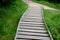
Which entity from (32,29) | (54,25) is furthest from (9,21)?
(54,25)

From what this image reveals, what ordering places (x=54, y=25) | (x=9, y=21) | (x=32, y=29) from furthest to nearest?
(x=9, y=21), (x=54, y=25), (x=32, y=29)

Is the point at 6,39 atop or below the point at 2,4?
below

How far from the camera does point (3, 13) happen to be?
14633 millimetres

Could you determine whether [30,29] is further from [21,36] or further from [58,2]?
[58,2]

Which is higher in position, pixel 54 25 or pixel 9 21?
pixel 9 21

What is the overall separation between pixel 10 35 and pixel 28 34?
1185 millimetres

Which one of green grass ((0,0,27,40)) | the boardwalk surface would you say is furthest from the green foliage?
the boardwalk surface

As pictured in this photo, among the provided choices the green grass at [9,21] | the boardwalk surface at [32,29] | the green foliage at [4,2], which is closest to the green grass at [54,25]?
the boardwalk surface at [32,29]

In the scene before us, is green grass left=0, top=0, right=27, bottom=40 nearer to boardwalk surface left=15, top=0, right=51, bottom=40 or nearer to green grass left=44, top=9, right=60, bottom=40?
boardwalk surface left=15, top=0, right=51, bottom=40

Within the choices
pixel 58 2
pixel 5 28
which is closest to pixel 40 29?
pixel 5 28

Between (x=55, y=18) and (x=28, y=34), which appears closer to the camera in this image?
(x=28, y=34)

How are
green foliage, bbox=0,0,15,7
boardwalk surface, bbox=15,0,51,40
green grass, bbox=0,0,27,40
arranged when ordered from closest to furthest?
boardwalk surface, bbox=15,0,51,40
green grass, bbox=0,0,27,40
green foliage, bbox=0,0,15,7

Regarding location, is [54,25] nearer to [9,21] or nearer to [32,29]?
[32,29]

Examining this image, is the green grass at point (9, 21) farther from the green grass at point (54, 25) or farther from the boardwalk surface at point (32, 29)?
the green grass at point (54, 25)
